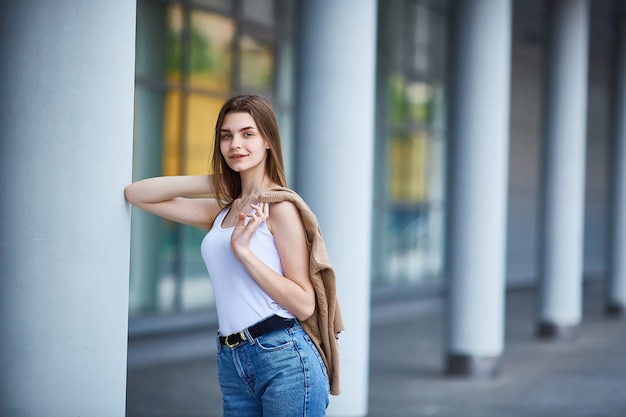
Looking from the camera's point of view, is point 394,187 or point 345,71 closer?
point 345,71

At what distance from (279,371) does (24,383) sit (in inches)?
39.2

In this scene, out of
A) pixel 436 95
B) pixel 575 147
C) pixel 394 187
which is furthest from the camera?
pixel 436 95

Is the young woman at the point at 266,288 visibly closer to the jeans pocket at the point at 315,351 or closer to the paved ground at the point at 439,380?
the jeans pocket at the point at 315,351

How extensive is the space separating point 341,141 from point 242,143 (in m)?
3.74

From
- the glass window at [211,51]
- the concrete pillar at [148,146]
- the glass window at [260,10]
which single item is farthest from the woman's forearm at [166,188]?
the glass window at [260,10]

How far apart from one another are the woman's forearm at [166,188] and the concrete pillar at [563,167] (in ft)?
34.1

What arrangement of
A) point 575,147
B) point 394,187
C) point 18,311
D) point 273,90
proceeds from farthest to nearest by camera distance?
point 394,187
point 273,90
point 575,147
point 18,311

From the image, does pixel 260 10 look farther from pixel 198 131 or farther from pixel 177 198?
pixel 177 198

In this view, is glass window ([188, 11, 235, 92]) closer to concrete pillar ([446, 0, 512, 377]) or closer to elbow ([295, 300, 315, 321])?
concrete pillar ([446, 0, 512, 377])

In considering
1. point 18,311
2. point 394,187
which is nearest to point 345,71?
point 18,311

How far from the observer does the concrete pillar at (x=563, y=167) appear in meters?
12.8

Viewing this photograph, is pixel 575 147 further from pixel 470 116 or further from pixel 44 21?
pixel 44 21

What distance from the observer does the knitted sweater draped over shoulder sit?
3.05m

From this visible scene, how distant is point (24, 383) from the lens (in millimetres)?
3293
